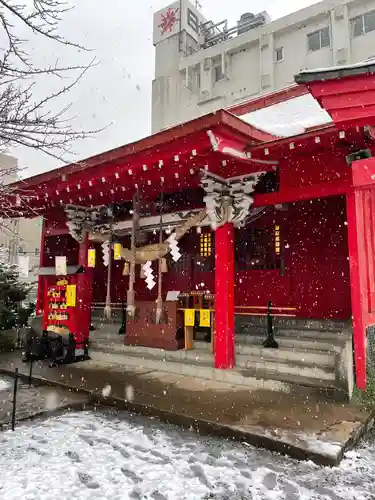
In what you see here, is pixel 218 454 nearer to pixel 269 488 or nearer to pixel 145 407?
pixel 269 488

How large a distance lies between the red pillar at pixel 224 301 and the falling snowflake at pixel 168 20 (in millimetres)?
29744

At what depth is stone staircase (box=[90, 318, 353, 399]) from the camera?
20.9 ft

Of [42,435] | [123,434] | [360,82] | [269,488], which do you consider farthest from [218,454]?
[360,82]

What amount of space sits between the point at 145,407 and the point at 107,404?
0.83m

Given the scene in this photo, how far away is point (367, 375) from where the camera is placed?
20.3 ft

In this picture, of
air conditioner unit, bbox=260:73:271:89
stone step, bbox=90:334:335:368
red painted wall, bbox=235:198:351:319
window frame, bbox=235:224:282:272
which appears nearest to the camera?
stone step, bbox=90:334:335:368

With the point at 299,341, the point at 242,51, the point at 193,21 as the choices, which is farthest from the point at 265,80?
the point at 299,341

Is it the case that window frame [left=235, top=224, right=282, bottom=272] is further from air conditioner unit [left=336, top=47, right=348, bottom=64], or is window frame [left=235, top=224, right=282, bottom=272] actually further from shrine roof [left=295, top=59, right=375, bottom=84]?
air conditioner unit [left=336, top=47, right=348, bottom=64]

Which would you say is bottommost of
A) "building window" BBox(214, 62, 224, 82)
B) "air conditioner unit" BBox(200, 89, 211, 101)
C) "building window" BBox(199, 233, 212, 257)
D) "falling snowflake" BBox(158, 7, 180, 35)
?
"building window" BBox(199, 233, 212, 257)

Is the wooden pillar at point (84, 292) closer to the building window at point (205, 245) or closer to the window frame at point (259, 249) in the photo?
the building window at point (205, 245)

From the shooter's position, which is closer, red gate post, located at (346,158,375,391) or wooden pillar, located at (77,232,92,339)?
red gate post, located at (346,158,375,391)

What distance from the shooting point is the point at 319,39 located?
82.4 feet

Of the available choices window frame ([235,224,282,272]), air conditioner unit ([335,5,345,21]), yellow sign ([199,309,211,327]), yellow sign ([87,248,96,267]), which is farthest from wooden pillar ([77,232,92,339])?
air conditioner unit ([335,5,345,21])

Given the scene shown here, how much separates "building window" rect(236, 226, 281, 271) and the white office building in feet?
65.3
